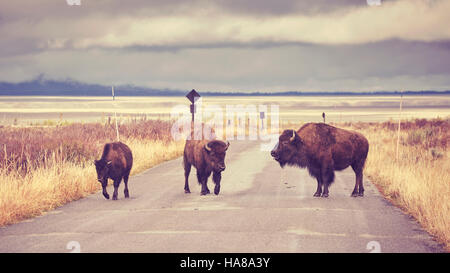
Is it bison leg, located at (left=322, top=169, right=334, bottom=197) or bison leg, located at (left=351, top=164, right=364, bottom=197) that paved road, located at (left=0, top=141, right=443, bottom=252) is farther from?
bison leg, located at (left=322, top=169, right=334, bottom=197)

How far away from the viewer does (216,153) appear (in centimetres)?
1409

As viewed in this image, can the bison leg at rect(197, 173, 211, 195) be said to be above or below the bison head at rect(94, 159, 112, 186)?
below

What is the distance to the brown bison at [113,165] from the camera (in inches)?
541

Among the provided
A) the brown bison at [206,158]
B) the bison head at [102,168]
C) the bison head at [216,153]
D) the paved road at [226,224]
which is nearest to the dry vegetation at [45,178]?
the paved road at [226,224]

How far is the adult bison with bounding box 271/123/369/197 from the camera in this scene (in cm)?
1462

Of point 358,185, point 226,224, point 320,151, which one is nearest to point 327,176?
point 320,151

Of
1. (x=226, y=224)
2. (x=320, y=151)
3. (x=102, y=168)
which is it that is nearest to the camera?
(x=226, y=224)

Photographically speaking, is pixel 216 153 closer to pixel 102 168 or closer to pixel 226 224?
pixel 102 168

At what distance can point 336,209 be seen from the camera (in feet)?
40.5

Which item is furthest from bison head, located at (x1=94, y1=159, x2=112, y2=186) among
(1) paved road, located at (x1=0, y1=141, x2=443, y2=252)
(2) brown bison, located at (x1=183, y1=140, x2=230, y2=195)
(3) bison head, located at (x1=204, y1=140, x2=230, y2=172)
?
(3) bison head, located at (x1=204, y1=140, x2=230, y2=172)

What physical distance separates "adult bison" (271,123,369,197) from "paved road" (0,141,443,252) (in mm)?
682

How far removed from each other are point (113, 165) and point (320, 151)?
5.25m

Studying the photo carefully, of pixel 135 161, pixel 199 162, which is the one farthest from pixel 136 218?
pixel 135 161
